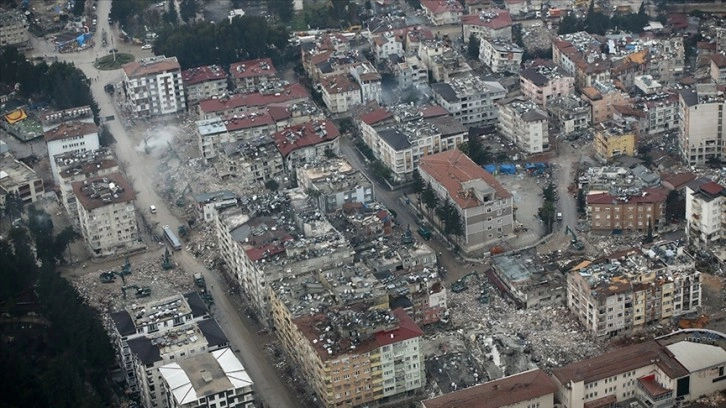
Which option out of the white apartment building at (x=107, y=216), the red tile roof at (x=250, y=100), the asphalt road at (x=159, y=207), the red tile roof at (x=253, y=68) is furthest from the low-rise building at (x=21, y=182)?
the red tile roof at (x=253, y=68)

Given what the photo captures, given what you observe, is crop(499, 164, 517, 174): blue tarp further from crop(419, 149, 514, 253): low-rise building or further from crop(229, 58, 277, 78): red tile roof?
crop(229, 58, 277, 78): red tile roof

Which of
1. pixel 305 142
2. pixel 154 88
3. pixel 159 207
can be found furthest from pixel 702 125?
pixel 154 88

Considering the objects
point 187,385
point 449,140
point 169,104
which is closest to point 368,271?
point 187,385

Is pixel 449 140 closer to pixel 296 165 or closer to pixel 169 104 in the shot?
pixel 296 165

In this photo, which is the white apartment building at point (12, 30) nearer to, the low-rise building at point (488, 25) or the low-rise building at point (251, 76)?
the low-rise building at point (251, 76)

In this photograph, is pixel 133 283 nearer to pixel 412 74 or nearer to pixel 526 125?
pixel 526 125

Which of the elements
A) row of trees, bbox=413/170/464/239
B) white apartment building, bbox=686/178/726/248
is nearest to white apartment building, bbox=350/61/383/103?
row of trees, bbox=413/170/464/239
